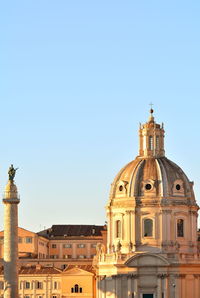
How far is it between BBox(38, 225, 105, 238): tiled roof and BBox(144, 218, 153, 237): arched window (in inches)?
1551

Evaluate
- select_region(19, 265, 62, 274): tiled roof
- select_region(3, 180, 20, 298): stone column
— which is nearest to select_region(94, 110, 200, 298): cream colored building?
select_region(19, 265, 62, 274): tiled roof

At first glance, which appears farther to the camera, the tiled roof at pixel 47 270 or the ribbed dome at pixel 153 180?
the tiled roof at pixel 47 270

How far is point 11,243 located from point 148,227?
22.5 m

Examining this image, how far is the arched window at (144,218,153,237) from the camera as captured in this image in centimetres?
11900

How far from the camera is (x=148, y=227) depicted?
119 metres

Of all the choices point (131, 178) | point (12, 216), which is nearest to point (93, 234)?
point (131, 178)

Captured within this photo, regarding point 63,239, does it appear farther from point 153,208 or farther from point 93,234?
point 153,208

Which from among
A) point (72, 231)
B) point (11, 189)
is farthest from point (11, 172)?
point (72, 231)

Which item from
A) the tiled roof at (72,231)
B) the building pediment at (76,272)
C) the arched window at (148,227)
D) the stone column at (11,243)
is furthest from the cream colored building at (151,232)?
the tiled roof at (72,231)

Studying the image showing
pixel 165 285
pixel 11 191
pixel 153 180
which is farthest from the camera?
pixel 153 180

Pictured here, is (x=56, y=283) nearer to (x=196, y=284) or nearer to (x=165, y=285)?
(x=165, y=285)

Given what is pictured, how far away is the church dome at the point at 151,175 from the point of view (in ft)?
393

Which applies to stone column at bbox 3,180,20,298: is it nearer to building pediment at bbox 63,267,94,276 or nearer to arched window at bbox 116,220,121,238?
arched window at bbox 116,220,121,238

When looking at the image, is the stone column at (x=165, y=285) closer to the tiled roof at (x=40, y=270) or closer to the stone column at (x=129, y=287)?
the stone column at (x=129, y=287)
